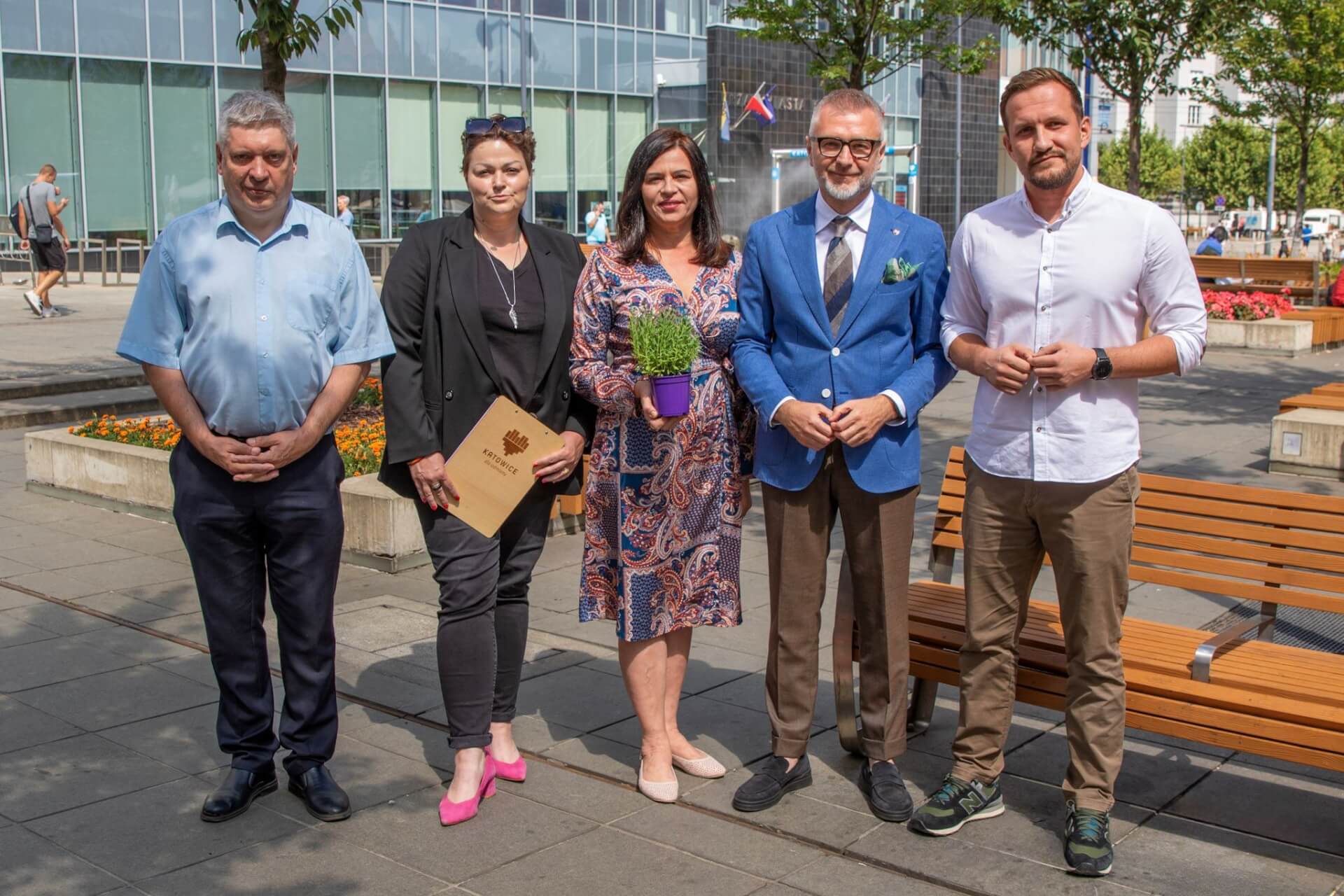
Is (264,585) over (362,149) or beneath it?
beneath

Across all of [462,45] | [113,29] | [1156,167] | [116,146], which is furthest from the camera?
[1156,167]

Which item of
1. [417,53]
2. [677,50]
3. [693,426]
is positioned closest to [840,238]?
[693,426]

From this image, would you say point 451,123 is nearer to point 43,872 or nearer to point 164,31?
point 164,31

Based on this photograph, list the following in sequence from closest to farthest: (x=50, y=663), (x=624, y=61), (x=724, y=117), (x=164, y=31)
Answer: (x=50, y=663)
(x=164, y=31)
(x=624, y=61)
(x=724, y=117)

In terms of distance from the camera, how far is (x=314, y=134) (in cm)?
3231

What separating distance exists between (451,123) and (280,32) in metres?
27.1

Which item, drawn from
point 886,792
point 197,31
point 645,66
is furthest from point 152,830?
point 645,66

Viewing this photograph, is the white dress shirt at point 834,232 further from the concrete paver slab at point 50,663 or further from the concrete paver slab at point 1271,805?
the concrete paver slab at point 50,663

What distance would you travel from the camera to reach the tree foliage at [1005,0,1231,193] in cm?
1622

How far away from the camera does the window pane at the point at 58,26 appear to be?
28.1 m

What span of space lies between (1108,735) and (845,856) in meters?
0.82

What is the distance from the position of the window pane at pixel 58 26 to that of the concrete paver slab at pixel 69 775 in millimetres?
27075

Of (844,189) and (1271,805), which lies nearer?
(844,189)

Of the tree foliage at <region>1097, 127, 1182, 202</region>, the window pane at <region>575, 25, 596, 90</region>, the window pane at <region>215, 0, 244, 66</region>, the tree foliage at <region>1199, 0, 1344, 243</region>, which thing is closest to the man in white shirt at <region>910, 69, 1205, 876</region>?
the tree foliage at <region>1199, 0, 1344, 243</region>
